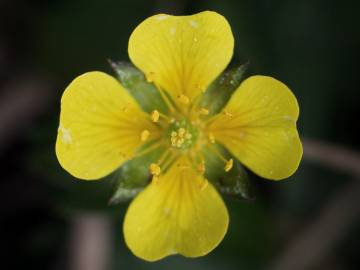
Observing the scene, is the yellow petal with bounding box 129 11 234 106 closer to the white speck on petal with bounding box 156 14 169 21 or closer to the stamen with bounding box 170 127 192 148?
the white speck on petal with bounding box 156 14 169 21

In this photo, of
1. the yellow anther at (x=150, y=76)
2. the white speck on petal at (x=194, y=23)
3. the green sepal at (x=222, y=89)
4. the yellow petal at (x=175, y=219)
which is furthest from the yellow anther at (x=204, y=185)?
the white speck on petal at (x=194, y=23)

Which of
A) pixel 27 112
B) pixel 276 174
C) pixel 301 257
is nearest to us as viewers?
pixel 276 174

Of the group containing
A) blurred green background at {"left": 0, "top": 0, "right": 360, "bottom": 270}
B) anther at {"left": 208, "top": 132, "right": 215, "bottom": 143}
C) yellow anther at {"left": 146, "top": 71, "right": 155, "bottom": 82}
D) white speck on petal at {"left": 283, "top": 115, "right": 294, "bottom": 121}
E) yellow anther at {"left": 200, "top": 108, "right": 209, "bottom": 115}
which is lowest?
blurred green background at {"left": 0, "top": 0, "right": 360, "bottom": 270}

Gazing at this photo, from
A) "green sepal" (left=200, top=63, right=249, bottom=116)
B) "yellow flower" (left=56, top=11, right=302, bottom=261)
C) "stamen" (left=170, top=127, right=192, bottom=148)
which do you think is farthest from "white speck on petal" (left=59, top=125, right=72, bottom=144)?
"green sepal" (left=200, top=63, right=249, bottom=116)

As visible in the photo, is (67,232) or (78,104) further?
(67,232)

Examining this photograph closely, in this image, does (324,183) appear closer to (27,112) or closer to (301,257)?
(301,257)

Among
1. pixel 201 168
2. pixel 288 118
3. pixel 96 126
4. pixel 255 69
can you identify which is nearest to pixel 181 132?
pixel 201 168

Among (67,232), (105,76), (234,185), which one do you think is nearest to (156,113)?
(105,76)

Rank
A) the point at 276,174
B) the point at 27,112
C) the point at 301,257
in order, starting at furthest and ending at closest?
the point at 27,112
the point at 301,257
the point at 276,174
